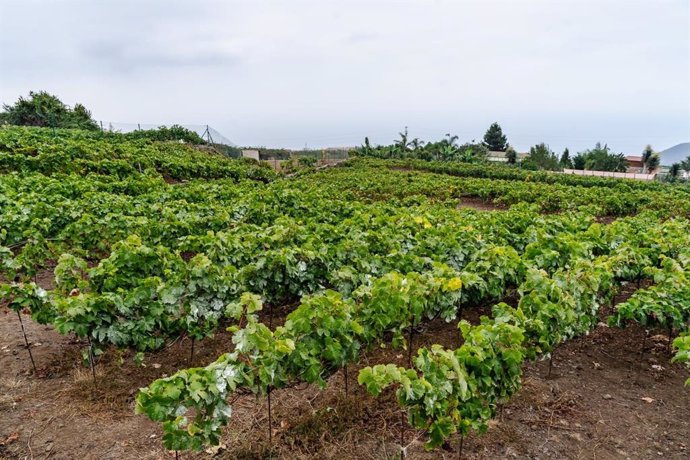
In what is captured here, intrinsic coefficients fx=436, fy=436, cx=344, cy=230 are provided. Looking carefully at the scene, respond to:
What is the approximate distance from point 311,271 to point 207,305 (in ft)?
5.23

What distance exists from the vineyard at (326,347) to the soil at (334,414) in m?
0.02

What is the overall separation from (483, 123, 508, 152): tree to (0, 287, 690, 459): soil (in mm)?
85086

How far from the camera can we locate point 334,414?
185 inches

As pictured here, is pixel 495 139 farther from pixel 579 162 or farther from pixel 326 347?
pixel 326 347

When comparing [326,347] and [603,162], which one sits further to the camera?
[603,162]

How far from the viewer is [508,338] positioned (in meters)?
4.11

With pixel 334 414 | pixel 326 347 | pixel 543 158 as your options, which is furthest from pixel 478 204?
pixel 543 158

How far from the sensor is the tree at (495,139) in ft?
280

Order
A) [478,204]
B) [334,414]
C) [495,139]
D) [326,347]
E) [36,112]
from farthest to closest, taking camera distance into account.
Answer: [495,139] < [36,112] < [478,204] < [334,414] < [326,347]

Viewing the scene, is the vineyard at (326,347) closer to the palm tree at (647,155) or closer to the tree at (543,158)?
the tree at (543,158)

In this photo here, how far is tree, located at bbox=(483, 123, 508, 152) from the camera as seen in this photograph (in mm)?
85375

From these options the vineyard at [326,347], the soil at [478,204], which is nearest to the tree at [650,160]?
the soil at [478,204]

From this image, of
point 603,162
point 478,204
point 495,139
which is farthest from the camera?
point 495,139

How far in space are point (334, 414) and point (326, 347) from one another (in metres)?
1.05
